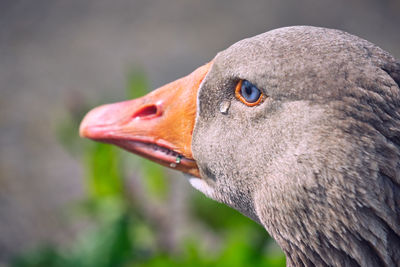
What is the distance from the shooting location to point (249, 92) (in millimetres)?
1865

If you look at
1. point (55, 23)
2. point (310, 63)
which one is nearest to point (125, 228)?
point (310, 63)

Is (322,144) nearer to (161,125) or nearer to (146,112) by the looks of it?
(161,125)

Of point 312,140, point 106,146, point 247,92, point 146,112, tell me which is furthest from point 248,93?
point 106,146

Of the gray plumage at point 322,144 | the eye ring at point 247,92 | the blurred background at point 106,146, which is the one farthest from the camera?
the blurred background at point 106,146

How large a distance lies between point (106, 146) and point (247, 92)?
2.11 meters

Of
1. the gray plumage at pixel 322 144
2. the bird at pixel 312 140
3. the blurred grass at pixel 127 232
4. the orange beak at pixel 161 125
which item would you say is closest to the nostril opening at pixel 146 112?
the orange beak at pixel 161 125

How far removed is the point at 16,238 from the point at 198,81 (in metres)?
3.37

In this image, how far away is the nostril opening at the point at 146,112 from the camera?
2273 millimetres

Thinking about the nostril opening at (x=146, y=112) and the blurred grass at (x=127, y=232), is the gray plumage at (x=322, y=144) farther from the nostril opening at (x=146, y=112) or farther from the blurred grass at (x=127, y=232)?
the blurred grass at (x=127, y=232)

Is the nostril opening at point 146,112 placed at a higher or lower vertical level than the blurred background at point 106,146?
higher

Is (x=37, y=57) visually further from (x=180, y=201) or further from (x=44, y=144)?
(x=180, y=201)

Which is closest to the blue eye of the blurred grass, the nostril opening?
the nostril opening

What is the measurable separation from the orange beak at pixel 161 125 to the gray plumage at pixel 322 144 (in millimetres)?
299

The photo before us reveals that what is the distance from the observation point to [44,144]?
5961 mm
